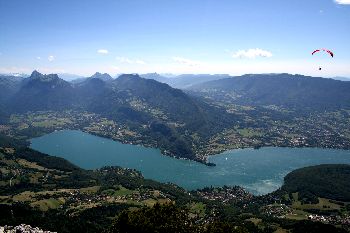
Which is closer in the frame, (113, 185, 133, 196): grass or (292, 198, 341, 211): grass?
(292, 198, 341, 211): grass

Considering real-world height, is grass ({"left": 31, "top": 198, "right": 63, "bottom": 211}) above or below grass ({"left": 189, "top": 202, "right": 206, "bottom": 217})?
above

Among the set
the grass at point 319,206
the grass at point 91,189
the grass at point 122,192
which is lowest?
the grass at point 319,206

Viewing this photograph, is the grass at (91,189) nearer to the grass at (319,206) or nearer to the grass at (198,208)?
the grass at (198,208)

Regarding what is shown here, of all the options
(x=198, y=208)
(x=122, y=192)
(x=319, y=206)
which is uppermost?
(x=198, y=208)

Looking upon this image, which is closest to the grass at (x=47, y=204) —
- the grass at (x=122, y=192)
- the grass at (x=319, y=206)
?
the grass at (x=122, y=192)

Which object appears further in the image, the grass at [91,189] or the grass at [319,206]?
the grass at [91,189]

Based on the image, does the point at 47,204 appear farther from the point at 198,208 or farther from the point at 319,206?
the point at 319,206

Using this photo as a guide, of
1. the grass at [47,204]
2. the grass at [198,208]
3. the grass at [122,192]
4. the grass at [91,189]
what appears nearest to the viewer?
the grass at [47,204]

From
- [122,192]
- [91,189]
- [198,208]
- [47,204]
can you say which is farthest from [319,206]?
[47,204]

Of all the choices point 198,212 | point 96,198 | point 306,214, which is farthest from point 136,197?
point 306,214

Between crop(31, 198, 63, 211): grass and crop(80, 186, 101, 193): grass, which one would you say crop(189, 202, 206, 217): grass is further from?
crop(31, 198, 63, 211): grass

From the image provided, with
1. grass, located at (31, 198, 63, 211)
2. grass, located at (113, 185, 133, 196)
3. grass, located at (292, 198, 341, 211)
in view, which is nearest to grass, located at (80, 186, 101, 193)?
grass, located at (113, 185, 133, 196)

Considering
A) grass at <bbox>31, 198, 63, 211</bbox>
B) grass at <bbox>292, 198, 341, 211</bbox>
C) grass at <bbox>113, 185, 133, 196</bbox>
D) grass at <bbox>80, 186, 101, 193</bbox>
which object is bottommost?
grass at <bbox>292, 198, 341, 211</bbox>

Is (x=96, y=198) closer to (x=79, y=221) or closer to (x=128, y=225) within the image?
(x=79, y=221)
